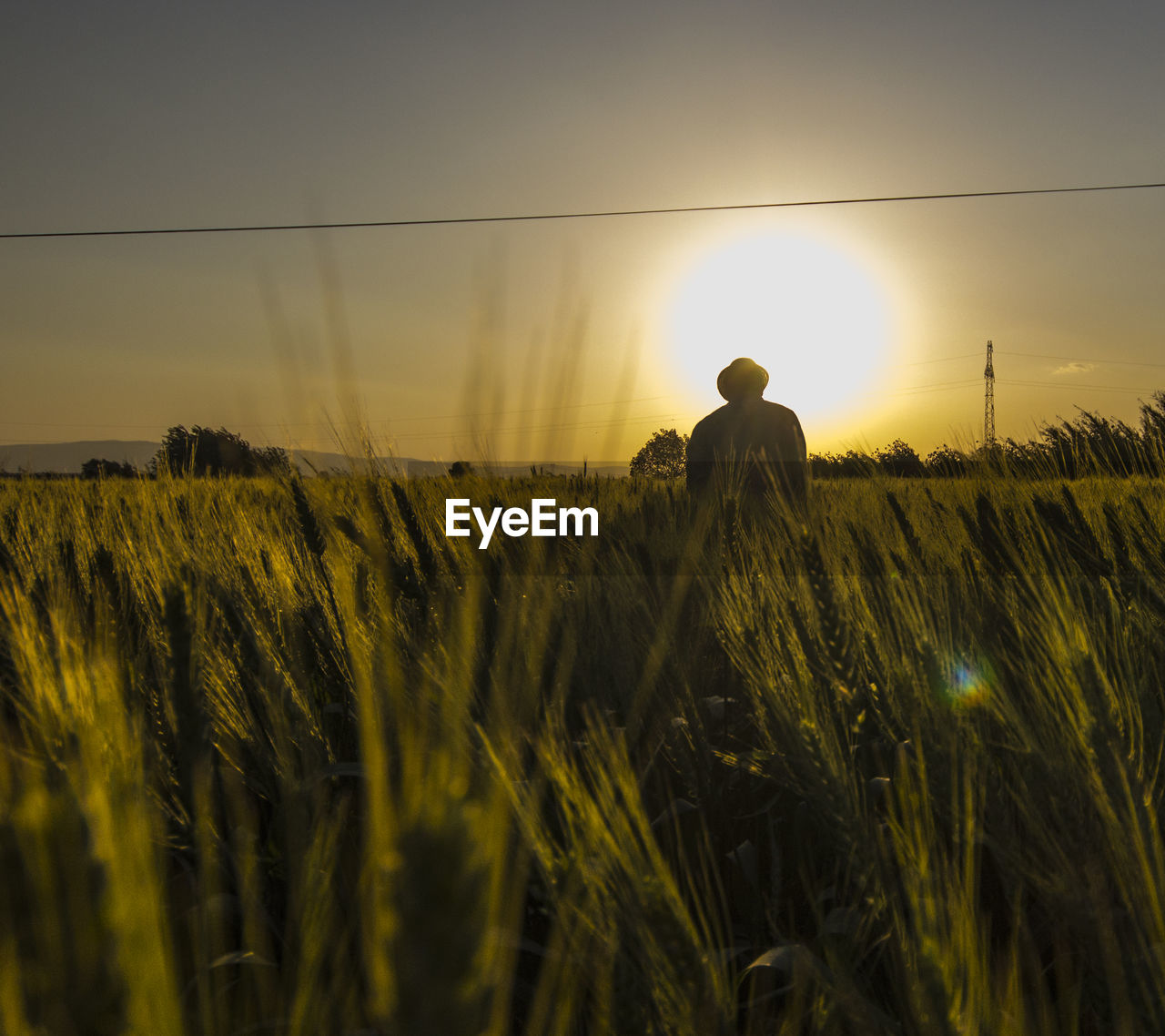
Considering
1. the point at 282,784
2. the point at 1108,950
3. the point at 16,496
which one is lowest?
the point at 1108,950

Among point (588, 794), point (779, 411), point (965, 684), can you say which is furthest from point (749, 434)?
point (588, 794)

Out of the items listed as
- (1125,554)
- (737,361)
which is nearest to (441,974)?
(1125,554)

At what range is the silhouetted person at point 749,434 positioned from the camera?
4879 millimetres

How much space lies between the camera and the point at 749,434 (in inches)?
196

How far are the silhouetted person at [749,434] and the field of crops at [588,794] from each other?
228cm

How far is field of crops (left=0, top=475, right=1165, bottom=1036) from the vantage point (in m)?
0.39

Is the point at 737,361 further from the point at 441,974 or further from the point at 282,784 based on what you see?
the point at 441,974

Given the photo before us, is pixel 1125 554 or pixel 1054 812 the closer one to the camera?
pixel 1054 812

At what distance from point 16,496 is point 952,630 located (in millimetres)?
7365

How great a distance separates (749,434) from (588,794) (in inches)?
167

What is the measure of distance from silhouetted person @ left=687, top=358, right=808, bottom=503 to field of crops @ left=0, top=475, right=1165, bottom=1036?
228 centimetres

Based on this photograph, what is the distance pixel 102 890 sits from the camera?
0.33 m

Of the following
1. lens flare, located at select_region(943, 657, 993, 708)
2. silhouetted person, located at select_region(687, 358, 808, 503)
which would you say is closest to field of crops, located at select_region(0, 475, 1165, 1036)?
lens flare, located at select_region(943, 657, 993, 708)

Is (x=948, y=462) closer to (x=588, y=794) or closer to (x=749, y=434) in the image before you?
(x=749, y=434)
